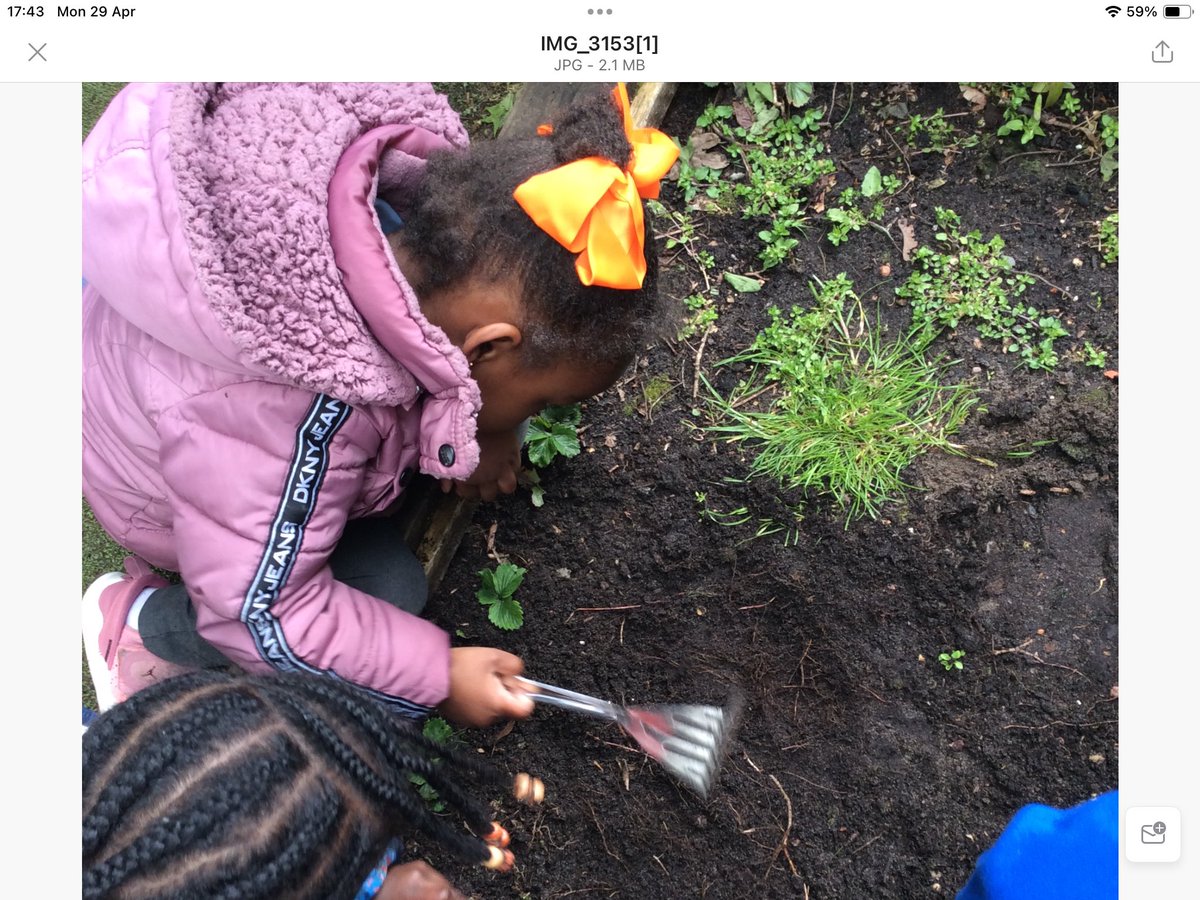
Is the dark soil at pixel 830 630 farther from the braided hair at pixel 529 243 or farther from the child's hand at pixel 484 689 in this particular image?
the braided hair at pixel 529 243

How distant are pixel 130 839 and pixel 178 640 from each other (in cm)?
68

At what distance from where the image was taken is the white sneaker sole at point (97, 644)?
171cm

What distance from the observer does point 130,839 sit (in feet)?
3.35

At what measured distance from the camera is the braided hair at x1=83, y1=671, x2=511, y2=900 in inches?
40.3

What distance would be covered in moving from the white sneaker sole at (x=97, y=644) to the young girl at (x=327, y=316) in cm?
30

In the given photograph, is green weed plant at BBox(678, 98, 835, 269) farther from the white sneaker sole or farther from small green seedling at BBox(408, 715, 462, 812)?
the white sneaker sole

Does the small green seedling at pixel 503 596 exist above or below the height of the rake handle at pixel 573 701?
above

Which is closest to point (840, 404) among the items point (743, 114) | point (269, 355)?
point (743, 114)

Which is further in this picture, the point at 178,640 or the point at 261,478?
the point at 178,640

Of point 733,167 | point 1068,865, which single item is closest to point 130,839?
point 1068,865

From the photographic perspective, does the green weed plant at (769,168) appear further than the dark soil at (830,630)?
Yes

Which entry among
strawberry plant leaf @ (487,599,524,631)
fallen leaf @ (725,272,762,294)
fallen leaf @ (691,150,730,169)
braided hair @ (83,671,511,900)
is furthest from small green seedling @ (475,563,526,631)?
fallen leaf @ (691,150,730,169)

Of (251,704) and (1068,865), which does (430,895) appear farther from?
(1068,865)

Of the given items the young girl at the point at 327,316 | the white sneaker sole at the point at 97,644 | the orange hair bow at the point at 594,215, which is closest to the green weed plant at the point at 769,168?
the young girl at the point at 327,316
